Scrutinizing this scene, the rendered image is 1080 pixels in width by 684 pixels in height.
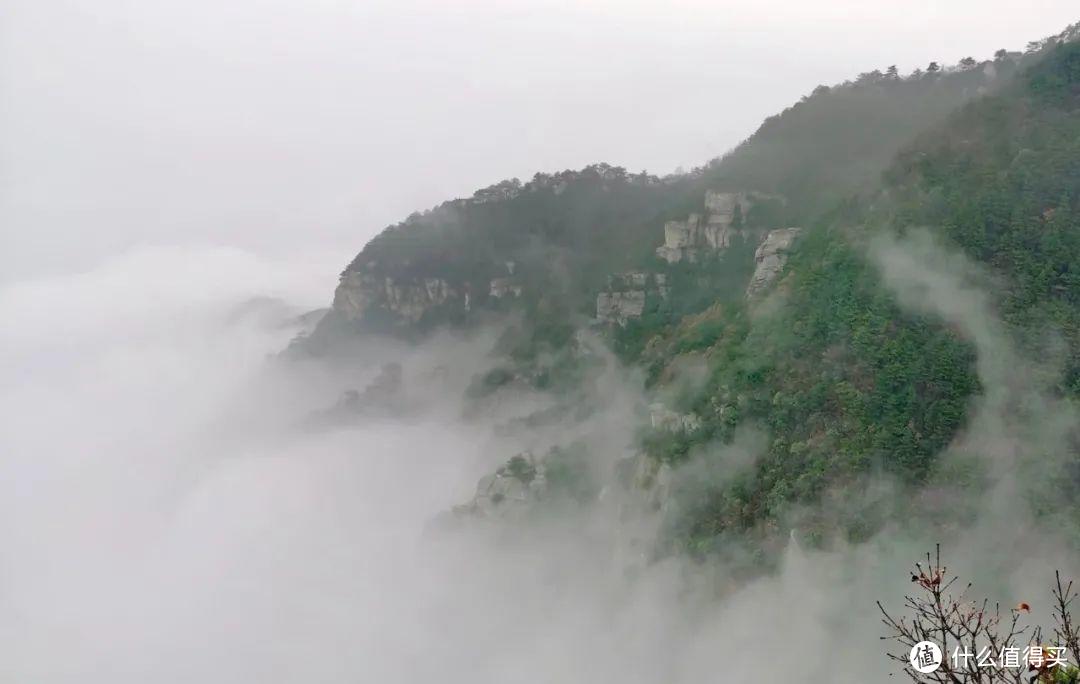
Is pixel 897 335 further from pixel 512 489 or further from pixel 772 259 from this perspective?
pixel 512 489

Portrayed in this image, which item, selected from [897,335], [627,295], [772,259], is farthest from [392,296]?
[897,335]

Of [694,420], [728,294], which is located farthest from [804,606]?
[728,294]

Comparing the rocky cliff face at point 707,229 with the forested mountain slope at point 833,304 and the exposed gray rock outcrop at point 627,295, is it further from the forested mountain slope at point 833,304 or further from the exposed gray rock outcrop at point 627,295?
the exposed gray rock outcrop at point 627,295

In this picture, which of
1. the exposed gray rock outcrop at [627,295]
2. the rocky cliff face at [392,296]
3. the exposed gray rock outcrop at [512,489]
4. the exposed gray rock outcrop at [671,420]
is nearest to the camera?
the exposed gray rock outcrop at [671,420]

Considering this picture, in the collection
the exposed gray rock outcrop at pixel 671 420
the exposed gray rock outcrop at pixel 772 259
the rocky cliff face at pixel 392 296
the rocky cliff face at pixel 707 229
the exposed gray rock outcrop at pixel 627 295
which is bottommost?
the exposed gray rock outcrop at pixel 671 420

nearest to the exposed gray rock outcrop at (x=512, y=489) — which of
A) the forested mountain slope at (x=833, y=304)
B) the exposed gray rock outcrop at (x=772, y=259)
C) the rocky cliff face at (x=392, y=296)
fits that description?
the forested mountain slope at (x=833, y=304)

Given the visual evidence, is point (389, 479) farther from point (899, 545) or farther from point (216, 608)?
point (899, 545)

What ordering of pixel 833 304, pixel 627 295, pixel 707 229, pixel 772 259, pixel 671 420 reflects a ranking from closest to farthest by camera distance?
pixel 833 304 → pixel 671 420 → pixel 772 259 → pixel 707 229 → pixel 627 295

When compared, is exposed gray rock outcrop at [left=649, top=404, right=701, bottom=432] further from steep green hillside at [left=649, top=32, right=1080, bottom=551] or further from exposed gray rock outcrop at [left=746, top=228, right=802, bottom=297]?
exposed gray rock outcrop at [left=746, top=228, right=802, bottom=297]

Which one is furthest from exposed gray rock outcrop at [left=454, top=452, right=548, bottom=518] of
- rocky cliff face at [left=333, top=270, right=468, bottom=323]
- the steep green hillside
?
rocky cliff face at [left=333, top=270, right=468, bottom=323]
